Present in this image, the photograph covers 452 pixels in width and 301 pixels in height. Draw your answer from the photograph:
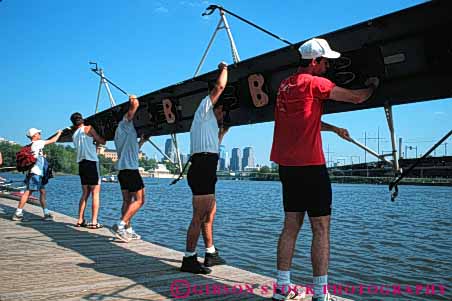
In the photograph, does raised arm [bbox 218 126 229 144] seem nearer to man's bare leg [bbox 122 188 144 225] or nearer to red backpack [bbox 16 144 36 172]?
man's bare leg [bbox 122 188 144 225]

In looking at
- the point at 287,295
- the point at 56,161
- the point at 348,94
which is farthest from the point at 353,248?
the point at 56,161

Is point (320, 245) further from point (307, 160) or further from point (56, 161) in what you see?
point (56, 161)

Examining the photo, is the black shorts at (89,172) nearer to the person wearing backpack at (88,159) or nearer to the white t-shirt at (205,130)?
the person wearing backpack at (88,159)

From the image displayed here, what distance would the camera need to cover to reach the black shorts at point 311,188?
3025 millimetres

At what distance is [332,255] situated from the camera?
843cm

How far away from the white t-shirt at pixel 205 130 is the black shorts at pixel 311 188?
1.15m

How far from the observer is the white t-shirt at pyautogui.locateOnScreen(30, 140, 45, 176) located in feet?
25.7

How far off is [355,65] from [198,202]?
203 cm

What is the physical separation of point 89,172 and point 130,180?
177 centimetres

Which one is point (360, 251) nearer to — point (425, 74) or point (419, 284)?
point (419, 284)

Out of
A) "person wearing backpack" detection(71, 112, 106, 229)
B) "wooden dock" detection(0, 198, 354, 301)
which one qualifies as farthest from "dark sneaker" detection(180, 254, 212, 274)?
"person wearing backpack" detection(71, 112, 106, 229)

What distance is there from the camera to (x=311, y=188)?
304cm

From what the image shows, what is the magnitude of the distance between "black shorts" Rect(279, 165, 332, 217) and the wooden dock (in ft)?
2.78

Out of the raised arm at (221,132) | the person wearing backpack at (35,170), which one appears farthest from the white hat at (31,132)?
the raised arm at (221,132)
